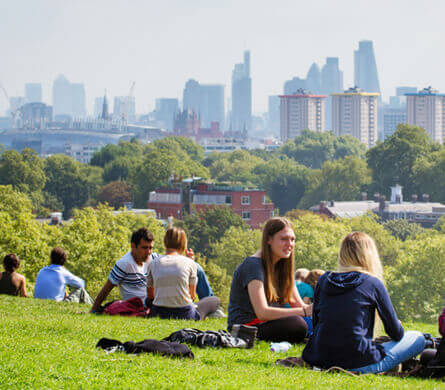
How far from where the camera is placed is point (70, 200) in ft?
483

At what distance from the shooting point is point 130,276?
528 inches

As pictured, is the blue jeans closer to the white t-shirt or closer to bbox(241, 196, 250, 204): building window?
the white t-shirt

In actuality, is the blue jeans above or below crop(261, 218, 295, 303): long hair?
below

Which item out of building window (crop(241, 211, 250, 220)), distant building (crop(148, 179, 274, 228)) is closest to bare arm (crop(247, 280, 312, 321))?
distant building (crop(148, 179, 274, 228))

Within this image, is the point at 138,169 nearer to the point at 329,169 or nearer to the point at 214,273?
the point at 329,169

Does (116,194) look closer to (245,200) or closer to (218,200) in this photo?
(218,200)

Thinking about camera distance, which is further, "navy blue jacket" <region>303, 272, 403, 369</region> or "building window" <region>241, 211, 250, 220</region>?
"building window" <region>241, 211, 250, 220</region>

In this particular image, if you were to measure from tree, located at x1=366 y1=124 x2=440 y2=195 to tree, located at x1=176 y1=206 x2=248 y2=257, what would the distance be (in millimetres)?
37839

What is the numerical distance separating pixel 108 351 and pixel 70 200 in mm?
139780

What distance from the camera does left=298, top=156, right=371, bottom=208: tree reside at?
13588 centimetres

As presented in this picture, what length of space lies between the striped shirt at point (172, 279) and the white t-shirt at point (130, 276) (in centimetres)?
89

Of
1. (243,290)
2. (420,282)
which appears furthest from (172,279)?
(420,282)

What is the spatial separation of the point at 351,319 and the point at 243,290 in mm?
1809

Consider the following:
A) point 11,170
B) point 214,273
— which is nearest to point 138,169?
point 11,170
